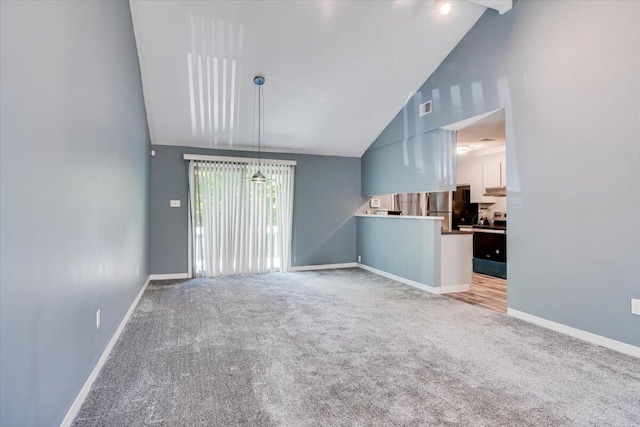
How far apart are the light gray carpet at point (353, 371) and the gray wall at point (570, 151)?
0.46 m

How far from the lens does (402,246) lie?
18.3 ft

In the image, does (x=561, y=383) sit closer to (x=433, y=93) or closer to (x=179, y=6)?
(x=433, y=93)

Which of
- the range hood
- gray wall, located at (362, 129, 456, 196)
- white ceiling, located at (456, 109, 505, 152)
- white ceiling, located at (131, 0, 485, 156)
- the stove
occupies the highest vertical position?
white ceiling, located at (131, 0, 485, 156)

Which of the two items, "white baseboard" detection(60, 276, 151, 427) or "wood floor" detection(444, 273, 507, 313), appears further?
"wood floor" detection(444, 273, 507, 313)

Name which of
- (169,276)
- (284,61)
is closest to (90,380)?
(169,276)

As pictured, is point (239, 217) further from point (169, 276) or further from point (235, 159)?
point (169, 276)

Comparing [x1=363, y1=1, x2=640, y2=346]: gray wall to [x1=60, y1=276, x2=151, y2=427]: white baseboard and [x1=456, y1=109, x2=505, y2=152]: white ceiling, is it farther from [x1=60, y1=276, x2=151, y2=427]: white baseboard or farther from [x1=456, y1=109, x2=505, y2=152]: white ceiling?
[x1=60, y1=276, x2=151, y2=427]: white baseboard

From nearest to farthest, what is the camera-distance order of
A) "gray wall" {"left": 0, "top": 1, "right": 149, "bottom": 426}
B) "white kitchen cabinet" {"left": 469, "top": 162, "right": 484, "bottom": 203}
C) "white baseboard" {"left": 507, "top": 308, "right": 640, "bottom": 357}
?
"gray wall" {"left": 0, "top": 1, "right": 149, "bottom": 426}, "white baseboard" {"left": 507, "top": 308, "right": 640, "bottom": 357}, "white kitchen cabinet" {"left": 469, "top": 162, "right": 484, "bottom": 203}

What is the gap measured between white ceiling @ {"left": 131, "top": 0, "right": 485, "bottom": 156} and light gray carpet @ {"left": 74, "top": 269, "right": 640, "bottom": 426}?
2992mm

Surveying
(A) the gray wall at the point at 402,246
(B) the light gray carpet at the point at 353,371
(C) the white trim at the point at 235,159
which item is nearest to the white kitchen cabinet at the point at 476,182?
(A) the gray wall at the point at 402,246

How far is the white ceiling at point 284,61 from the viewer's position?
3805 millimetres

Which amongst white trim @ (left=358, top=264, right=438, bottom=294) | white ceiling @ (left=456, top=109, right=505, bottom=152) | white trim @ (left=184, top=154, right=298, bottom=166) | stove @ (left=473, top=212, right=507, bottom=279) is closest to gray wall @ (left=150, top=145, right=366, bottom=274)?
white trim @ (left=184, top=154, right=298, bottom=166)

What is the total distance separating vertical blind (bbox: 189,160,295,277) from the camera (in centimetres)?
598

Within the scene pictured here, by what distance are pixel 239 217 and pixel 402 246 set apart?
2.97m
